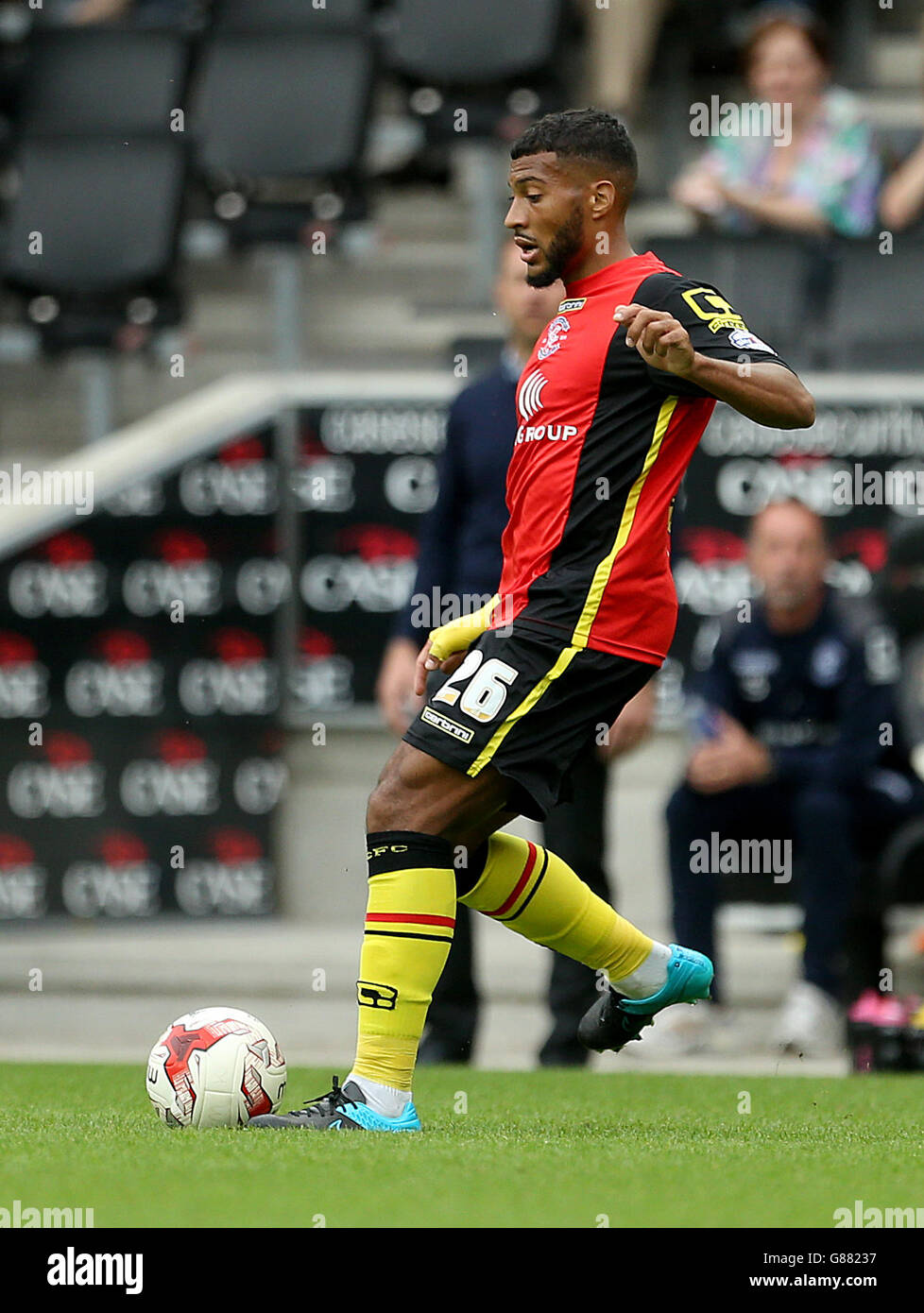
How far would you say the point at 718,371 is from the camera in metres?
3.94

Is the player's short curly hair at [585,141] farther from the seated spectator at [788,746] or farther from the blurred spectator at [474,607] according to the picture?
→ the seated spectator at [788,746]

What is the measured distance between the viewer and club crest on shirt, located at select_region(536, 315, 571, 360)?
4.30 metres

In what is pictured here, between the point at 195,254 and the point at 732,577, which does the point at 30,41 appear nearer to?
the point at 195,254

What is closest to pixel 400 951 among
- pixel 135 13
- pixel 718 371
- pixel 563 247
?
pixel 718 371

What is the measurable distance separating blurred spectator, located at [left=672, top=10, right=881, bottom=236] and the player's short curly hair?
4.76 m

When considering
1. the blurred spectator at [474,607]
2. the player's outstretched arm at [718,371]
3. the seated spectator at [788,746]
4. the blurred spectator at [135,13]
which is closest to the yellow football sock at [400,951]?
the player's outstretched arm at [718,371]

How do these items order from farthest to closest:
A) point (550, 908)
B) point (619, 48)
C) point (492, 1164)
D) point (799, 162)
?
point (619, 48)
point (799, 162)
point (550, 908)
point (492, 1164)

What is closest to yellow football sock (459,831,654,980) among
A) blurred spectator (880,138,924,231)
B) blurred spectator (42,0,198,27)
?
blurred spectator (880,138,924,231)

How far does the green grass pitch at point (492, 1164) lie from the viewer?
3.23m

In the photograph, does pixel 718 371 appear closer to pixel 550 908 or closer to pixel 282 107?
pixel 550 908

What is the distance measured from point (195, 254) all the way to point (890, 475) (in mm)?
3902

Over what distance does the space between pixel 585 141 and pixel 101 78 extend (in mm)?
7366

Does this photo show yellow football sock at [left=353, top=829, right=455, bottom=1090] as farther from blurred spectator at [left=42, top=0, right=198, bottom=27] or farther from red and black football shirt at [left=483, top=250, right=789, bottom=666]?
blurred spectator at [left=42, top=0, right=198, bottom=27]
